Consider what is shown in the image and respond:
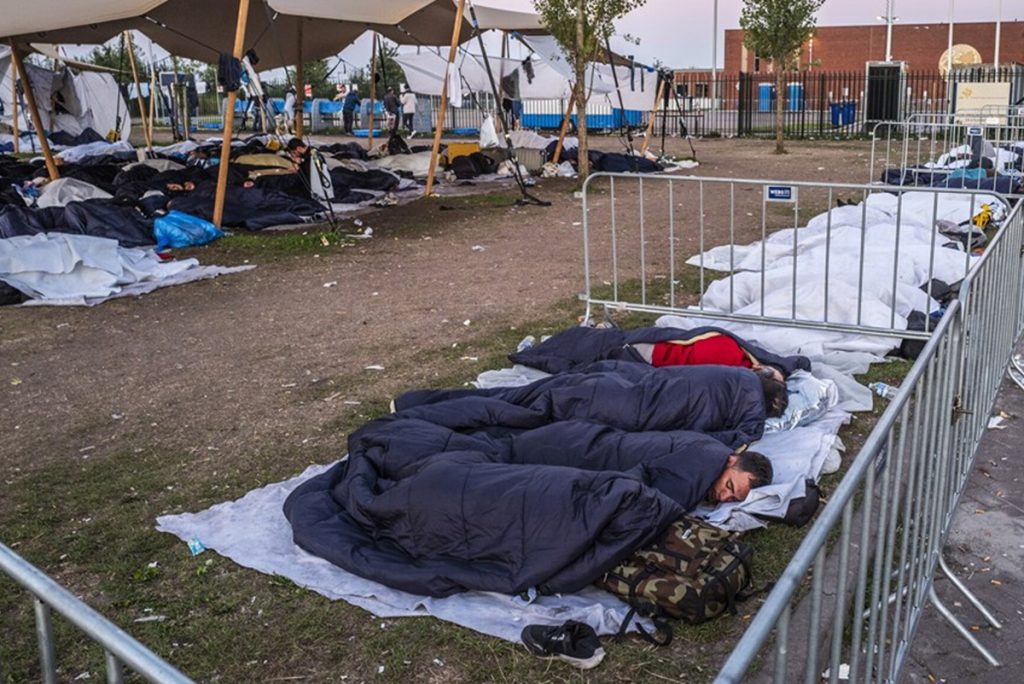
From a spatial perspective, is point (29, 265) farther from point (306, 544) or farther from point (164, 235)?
point (306, 544)

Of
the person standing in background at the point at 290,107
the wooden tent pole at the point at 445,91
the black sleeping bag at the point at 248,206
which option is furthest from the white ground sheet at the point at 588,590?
the person standing in background at the point at 290,107

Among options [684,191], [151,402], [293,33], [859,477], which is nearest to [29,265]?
[151,402]

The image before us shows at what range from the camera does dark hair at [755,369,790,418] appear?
18.0 feet

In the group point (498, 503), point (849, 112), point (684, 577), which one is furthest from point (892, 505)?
point (849, 112)

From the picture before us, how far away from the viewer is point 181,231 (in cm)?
1271

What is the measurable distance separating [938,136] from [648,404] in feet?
77.4

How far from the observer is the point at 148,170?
17.3 metres

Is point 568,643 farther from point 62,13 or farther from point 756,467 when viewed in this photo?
point 62,13

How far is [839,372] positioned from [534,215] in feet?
30.1

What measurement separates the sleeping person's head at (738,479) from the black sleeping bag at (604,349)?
166 cm

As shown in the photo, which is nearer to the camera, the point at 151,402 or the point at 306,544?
the point at 306,544

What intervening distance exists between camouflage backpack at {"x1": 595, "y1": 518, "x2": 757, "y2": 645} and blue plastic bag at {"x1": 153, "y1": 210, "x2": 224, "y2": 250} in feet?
33.0

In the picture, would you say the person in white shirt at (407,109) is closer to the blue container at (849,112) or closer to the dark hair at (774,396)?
the blue container at (849,112)

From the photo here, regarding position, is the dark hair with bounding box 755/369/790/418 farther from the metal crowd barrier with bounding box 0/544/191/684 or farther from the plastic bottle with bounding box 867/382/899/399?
the metal crowd barrier with bounding box 0/544/191/684
